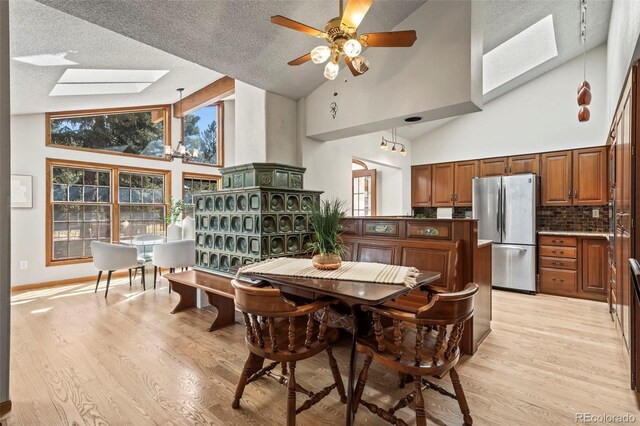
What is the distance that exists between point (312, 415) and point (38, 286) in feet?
17.8

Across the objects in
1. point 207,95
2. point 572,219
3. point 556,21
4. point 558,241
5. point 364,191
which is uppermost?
point 556,21

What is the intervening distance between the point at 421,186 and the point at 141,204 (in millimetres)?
5700

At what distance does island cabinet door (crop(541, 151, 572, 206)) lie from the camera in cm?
487

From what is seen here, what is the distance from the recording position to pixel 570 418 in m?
1.90

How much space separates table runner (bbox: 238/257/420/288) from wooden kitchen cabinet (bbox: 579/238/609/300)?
3.82m

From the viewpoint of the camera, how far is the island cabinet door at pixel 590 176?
4594 mm

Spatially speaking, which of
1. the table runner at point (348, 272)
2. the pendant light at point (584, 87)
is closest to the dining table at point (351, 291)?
the table runner at point (348, 272)

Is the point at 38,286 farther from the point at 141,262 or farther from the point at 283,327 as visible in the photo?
the point at 283,327

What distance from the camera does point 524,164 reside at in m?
5.24

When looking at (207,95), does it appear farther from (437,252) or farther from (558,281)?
Answer: (558,281)

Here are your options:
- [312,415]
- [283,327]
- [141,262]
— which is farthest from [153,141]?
[312,415]

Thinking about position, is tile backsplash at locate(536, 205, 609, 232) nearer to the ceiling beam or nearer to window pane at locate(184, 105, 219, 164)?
the ceiling beam

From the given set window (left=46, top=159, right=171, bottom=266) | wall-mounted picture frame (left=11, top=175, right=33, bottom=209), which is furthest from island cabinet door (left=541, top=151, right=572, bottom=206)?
wall-mounted picture frame (left=11, top=175, right=33, bottom=209)

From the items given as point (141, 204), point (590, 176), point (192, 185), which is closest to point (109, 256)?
point (141, 204)
